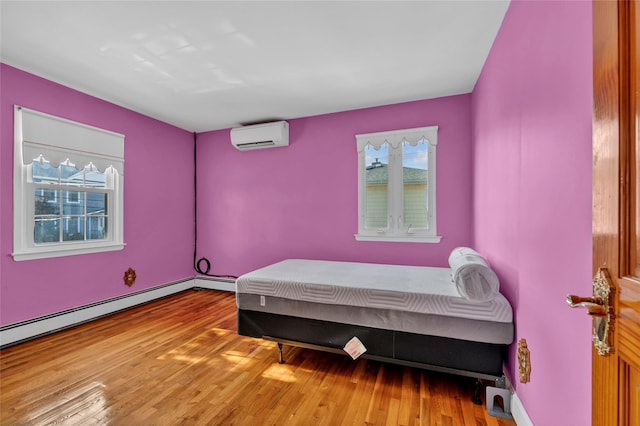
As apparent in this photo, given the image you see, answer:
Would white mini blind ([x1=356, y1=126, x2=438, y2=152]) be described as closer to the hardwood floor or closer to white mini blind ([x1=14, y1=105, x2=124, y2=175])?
the hardwood floor

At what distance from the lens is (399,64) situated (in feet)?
7.95

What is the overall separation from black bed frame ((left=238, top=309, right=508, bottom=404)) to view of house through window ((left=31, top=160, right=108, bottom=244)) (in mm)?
2191

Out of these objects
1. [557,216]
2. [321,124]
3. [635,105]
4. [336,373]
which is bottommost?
[336,373]

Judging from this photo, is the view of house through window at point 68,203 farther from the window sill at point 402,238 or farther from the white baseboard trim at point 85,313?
the window sill at point 402,238

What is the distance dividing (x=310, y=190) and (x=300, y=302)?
5.93 feet

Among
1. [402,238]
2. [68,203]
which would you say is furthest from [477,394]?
[68,203]

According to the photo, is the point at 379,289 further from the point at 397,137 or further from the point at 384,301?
the point at 397,137

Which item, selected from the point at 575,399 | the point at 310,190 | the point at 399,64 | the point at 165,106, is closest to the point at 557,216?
the point at 575,399

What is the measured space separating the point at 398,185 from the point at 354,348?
198 centimetres

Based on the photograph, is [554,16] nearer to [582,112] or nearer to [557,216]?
[582,112]

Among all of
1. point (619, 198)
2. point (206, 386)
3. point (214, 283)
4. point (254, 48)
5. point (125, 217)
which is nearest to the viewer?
point (619, 198)

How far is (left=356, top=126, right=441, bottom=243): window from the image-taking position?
124 inches

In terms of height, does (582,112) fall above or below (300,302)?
above

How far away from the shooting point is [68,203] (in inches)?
116
